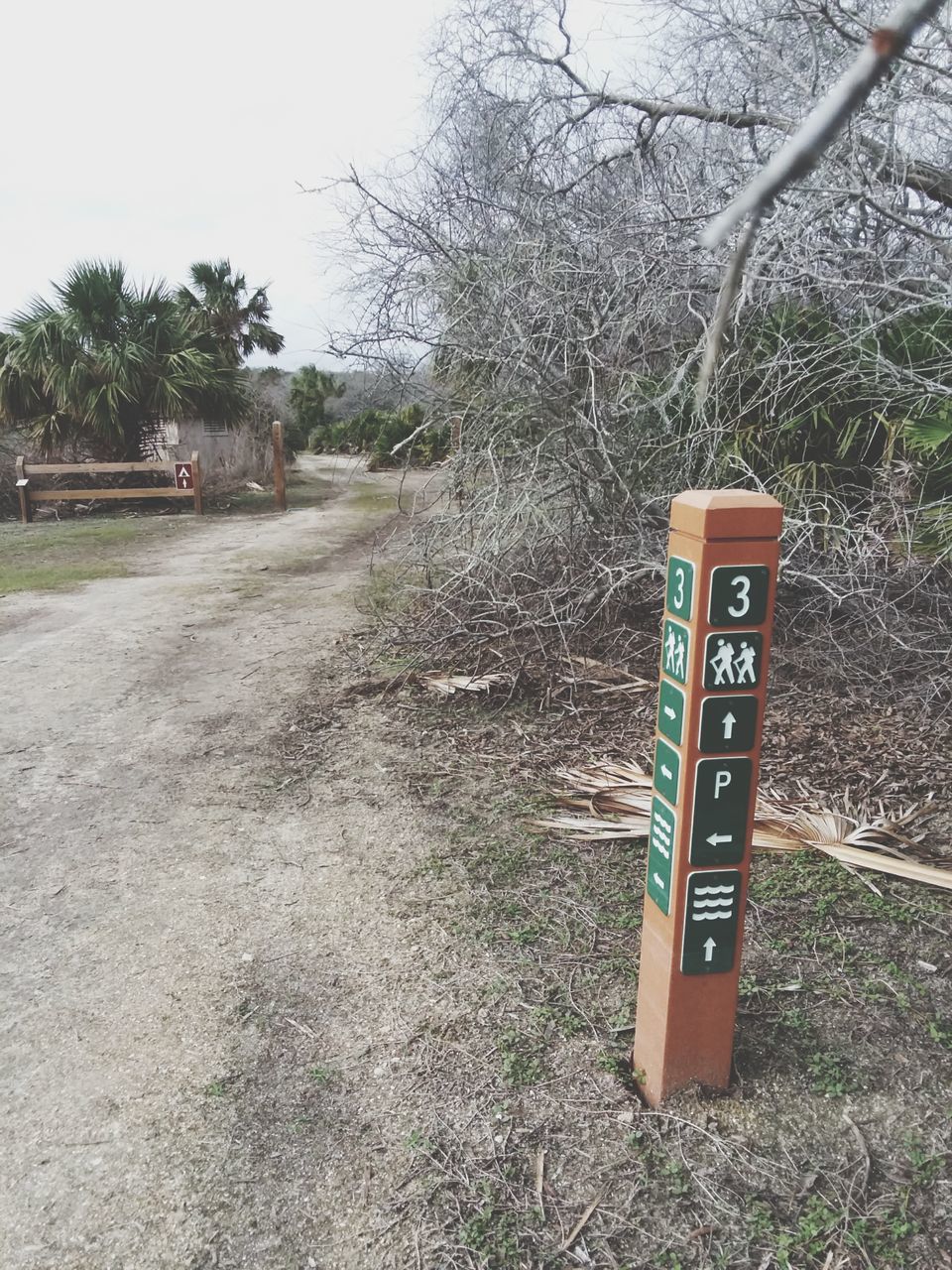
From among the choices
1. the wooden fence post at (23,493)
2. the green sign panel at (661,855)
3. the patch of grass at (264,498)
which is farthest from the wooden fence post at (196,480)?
the green sign panel at (661,855)

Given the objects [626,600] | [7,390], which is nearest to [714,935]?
[626,600]

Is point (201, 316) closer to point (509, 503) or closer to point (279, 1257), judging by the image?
point (509, 503)

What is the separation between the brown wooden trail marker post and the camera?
81.8 inches

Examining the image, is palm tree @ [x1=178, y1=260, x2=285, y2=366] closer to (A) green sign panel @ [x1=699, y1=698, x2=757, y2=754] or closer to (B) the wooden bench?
(B) the wooden bench

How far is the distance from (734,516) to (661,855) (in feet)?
2.89

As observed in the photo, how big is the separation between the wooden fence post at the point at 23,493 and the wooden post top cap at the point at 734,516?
13785 mm

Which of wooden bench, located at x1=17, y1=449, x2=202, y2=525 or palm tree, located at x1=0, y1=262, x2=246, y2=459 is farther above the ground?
palm tree, located at x1=0, y1=262, x2=246, y2=459

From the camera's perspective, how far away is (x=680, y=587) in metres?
2.18

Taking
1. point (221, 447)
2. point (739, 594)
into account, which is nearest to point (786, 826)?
point (739, 594)

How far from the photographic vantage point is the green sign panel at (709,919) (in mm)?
2260

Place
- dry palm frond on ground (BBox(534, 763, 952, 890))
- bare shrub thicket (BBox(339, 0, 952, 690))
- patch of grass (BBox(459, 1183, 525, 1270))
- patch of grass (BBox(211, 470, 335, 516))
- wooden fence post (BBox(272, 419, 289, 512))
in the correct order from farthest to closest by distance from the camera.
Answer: patch of grass (BBox(211, 470, 335, 516)), wooden fence post (BBox(272, 419, 289, 512)), bare shrub thicket (BBox(339, 0, 952, 690)), dry palm frond on ground (BBox(534, 763, 952, 890)), patch of grass (BBox(459, 1183, 525, 1270))

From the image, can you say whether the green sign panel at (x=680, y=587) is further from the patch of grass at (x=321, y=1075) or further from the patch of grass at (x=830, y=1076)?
the patch of grass at (x=321, y=1075)

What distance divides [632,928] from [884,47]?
3009mm

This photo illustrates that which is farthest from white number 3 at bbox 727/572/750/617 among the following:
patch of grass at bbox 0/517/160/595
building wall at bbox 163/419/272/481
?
building wall at bbox 163/419/272/481
